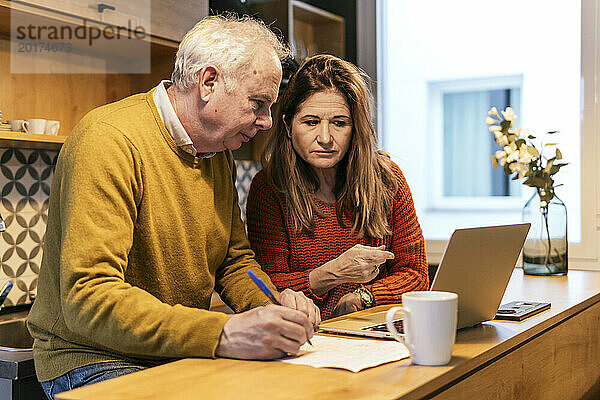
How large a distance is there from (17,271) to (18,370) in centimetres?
65

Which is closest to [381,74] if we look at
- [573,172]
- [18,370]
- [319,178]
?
[573,172]

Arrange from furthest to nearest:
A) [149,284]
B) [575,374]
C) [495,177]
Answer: [495,177] < [575,374] < [149,284]

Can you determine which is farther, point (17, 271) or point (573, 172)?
point (573, 172)

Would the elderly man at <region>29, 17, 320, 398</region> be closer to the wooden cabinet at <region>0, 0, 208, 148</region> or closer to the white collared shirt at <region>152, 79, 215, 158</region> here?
the white collared shirt at <region>152, 79, 215, 158</region>

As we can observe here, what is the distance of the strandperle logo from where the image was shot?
213 cm

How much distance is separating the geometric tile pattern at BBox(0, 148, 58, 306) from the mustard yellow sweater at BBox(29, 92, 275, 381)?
911mm

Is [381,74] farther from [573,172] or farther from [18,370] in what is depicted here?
[18,370]

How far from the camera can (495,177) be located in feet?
17.8

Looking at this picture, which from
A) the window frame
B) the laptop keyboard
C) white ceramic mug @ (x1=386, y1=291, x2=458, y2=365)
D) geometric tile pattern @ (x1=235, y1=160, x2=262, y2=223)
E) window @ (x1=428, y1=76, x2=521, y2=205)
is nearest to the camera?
→ white ceramic mug @ (x1=386, y1=291, x2=458, y2=365)

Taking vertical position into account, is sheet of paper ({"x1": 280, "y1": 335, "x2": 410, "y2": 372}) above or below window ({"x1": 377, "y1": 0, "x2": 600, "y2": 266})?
below

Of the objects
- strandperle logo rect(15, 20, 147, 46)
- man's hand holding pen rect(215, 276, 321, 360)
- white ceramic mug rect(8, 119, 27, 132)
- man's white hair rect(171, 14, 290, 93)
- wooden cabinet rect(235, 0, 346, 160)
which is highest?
wooden cabinet rect(235, 0, 346, 160)

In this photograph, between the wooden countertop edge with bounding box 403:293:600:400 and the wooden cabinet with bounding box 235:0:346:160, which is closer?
the wooden countertop edge with bounding box 403:293:600:400

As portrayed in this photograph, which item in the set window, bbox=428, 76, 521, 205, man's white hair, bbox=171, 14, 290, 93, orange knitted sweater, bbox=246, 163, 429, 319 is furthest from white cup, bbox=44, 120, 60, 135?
window, bbox=428, 76, 521, 205

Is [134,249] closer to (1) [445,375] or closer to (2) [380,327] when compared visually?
(2) [380,327]
